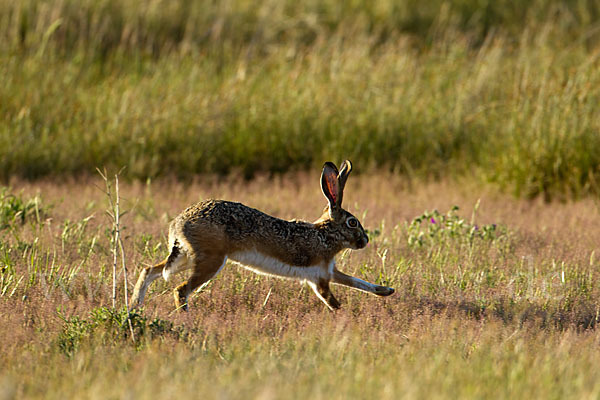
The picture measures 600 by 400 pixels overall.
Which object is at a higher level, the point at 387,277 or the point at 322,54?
the point at 322,54

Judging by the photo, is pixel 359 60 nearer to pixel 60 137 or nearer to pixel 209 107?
pixel 209 107

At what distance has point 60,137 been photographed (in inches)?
434

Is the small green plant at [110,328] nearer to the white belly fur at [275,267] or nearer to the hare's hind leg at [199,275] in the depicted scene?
the hare's hind leg at [199,275]

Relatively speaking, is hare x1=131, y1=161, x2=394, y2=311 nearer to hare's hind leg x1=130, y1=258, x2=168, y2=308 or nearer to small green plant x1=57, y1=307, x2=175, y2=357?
hare's hind leg x1=130, y1=258, x2=168, y2=308

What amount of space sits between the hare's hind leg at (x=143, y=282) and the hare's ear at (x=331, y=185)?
125cm

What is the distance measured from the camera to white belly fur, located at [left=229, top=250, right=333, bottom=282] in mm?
5551

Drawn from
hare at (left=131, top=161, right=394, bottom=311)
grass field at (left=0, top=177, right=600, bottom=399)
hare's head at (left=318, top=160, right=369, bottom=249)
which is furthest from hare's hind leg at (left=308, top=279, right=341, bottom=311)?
hare's head at (left=318, top=160, right=369, bottom=249)

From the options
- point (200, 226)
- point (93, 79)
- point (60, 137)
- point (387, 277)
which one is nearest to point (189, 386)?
point (200, 226)

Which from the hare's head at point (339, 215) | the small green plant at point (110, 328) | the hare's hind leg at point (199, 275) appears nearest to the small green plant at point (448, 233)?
the hare's head at point (339, 215)

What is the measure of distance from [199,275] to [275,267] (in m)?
0.58

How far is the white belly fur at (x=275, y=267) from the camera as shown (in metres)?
5.55

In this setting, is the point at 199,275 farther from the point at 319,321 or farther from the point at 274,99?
the point at 274,99

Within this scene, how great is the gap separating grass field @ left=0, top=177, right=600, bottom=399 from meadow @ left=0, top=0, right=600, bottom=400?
0.02m

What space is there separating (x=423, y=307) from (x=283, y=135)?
618 cm
